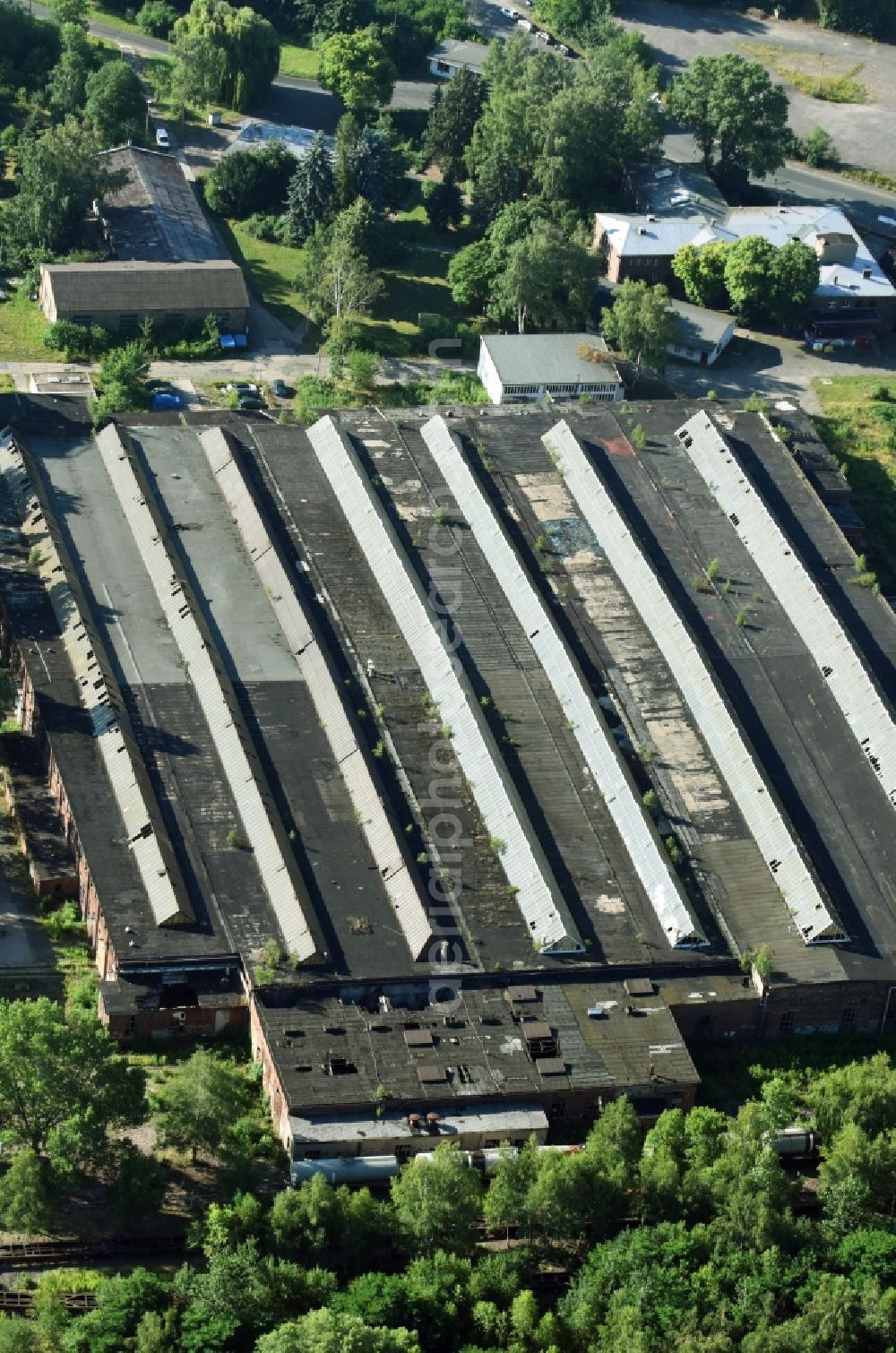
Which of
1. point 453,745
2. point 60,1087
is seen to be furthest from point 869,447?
point 60,1087

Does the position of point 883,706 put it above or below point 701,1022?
above

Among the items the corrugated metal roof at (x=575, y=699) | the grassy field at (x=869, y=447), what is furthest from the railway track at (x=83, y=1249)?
the grassy field at (x=869, y=447)

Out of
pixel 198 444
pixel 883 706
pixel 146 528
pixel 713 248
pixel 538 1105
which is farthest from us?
pixel 713 248

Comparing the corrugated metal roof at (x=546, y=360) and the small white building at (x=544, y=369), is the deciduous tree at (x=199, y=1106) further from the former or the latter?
the corrugated metal roof at (x=546, y=360)

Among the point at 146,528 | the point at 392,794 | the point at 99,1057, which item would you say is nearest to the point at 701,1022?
the point at 392,794

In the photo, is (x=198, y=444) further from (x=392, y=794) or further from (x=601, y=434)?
(x=392, y=794)

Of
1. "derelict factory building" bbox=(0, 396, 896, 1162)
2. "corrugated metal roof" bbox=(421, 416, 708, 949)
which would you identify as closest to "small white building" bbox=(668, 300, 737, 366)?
"derelict factory building" bbox=(0, 396, 896, 1162)

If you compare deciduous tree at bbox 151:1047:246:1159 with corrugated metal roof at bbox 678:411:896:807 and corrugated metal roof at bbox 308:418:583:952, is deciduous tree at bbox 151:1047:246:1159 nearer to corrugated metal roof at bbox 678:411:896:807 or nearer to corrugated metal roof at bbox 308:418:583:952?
corrugated metal roof at bbox 308:418:583:952

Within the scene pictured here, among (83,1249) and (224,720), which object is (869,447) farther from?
(83,1249)
